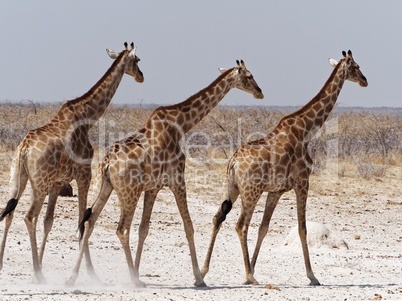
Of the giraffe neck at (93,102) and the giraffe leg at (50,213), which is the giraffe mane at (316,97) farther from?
the giraffe leg at (50,213)

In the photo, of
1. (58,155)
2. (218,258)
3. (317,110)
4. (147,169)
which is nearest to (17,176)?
(58,155)

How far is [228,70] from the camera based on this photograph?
10.8 meters

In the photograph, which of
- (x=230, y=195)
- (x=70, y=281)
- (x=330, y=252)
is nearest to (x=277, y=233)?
(x=330, y=252)

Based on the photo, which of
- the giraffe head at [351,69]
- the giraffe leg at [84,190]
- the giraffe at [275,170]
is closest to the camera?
the giraffe at [275,170]

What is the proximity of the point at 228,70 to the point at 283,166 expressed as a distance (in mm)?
1470

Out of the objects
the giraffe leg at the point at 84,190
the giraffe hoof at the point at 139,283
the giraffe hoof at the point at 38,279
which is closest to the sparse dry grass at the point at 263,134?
the giraffe leg at the point at 84,190

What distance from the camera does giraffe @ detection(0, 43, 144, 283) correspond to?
31.8 feet

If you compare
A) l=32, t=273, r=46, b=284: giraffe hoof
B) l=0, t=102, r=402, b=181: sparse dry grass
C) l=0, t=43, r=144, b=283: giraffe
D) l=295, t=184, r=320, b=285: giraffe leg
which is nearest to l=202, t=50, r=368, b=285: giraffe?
l=295, t=184, r=320, b=285: giraffe leg

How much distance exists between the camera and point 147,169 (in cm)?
962

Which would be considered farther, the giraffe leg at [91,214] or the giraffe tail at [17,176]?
the giraffe tail at [17,176]

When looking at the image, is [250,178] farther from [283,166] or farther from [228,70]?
[228,70]

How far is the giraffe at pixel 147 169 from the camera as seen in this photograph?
950 cm

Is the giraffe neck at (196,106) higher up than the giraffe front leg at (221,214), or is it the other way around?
the giraffe neck at (196,106)

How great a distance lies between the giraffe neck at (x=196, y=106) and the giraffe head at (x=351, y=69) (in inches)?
62.6
